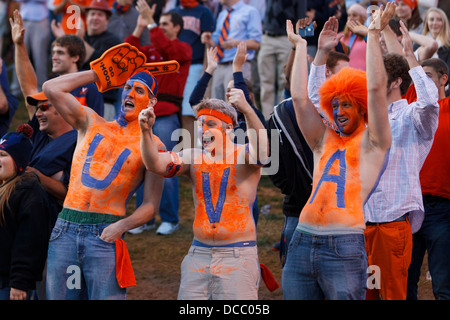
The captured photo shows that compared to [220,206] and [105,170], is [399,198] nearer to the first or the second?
[220,206]

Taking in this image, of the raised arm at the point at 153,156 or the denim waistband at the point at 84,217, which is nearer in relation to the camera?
the raised arm at the point at 153,156

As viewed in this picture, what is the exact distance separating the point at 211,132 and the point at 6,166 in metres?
1.60

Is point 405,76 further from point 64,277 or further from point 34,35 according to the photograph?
point 34,35

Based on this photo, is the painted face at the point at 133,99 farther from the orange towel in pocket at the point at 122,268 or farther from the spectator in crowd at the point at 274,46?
the spectator in crowd at the point at 274,46

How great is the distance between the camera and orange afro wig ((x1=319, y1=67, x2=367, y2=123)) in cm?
429

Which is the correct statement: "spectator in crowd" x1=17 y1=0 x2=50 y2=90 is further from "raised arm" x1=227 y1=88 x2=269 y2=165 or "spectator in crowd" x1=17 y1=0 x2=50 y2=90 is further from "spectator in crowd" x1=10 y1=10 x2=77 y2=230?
"raised arm" x1=227 y1=88 x2=269 y2=165

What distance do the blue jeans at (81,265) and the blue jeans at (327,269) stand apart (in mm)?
1277

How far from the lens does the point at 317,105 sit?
488 cm

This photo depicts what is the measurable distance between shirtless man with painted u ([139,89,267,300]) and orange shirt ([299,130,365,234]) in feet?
1.36

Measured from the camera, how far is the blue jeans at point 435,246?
5191 millimetres

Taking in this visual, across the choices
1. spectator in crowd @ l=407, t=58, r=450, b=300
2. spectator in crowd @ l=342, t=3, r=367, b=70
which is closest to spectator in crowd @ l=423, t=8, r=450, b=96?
spectator in crowd @ l=342, t=3, r=367, b=70

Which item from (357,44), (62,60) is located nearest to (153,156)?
(62,60)

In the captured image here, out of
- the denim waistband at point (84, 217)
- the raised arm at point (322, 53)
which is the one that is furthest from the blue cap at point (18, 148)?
the raised arm at point (322, 53)
